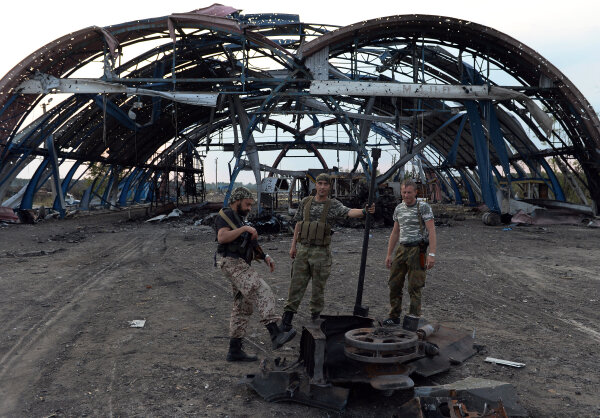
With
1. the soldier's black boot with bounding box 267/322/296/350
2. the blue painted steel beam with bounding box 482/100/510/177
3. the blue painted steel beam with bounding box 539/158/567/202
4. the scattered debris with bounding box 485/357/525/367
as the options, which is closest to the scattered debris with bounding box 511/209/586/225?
the blue painted steel beam with bounding box 482/100/510/177

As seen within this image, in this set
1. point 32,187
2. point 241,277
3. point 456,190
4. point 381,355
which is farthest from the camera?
point 456,190

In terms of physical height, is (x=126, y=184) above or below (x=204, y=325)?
above

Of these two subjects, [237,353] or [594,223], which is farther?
[594,223]

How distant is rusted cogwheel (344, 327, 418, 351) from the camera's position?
3578 millimetres

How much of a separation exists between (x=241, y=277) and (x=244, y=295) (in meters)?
0.19

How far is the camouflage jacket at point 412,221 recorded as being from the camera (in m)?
5.23

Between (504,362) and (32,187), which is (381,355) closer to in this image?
(504,362)

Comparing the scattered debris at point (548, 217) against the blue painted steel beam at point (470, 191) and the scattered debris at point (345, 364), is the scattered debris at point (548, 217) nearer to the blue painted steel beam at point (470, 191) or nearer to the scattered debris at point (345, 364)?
the blue painted steel beam at point (470, 191)

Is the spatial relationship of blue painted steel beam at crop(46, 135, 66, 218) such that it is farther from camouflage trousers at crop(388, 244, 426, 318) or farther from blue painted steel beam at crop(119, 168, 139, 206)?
camouflage trousers at crop(388, 244, 426, 318)

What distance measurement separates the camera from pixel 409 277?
17.1 ft

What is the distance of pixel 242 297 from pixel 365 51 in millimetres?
17425

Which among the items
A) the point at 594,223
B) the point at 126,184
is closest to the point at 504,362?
the point at 594,223

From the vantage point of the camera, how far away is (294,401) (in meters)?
3.72

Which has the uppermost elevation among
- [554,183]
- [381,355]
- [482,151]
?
[482,151]
